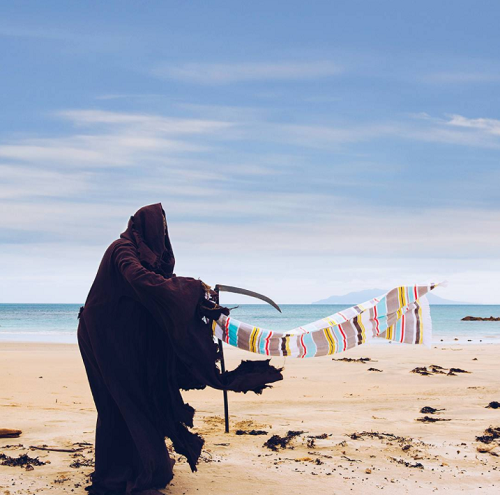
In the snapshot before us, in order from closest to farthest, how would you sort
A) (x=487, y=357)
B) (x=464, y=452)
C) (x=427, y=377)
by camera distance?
1. (x=464, y=452)
2. (x=427, y=377)
3. (x=487, y=357)

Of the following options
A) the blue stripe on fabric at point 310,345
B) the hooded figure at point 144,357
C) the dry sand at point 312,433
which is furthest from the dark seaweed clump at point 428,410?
the hooded figure at point 144,357

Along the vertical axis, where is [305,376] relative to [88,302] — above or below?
below

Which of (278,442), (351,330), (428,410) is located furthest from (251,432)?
(428,410)

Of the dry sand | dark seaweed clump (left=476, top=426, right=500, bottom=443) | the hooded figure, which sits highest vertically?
the hooded figure

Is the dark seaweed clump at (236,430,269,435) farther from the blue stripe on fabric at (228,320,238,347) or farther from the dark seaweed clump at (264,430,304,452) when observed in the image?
the blue stripe on fabric at (228,320,238,347)

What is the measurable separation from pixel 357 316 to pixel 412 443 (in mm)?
1942

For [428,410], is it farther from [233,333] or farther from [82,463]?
[82,463]

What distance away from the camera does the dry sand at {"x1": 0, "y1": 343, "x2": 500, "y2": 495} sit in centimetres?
576

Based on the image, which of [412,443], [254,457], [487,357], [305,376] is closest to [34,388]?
[305,376]

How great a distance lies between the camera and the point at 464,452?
272 inches

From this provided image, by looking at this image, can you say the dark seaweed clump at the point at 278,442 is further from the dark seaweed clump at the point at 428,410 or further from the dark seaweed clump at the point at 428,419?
the dark seaweed clump at the point at 428,410

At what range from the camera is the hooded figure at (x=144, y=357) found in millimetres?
4836

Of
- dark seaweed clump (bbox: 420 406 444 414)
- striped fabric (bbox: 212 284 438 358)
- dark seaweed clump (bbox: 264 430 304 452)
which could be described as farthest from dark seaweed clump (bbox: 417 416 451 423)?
striped fabric (bbox: 212 284 438 358)

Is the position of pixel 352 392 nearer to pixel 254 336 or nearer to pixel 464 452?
pixel 464 452
